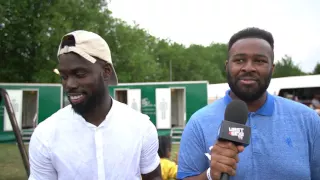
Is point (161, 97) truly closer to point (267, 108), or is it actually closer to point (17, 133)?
point (17, 133)

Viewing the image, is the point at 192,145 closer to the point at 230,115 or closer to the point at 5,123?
the point at 230,115

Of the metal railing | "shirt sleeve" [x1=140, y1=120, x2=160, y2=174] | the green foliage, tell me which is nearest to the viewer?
"shirt sleeve" [x1=140, y1=120, x2=160, y2=174]

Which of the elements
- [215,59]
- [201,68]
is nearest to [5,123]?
[201,68]

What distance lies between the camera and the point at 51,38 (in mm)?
19578

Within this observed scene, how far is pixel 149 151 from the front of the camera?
224cm

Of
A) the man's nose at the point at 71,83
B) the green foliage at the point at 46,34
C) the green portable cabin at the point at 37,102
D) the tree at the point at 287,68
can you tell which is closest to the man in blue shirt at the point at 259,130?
the man's nose at the point at 71,83

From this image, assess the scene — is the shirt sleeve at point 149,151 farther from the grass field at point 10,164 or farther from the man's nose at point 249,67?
the grass field at point 10,164

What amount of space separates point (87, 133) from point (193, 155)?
63cm

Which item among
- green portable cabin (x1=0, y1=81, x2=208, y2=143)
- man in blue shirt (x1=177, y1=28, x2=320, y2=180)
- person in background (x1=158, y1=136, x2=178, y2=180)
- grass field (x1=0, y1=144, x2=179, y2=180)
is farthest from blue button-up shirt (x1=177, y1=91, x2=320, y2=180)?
green portable cabin (x1=0, y1=81, x2=208, y2=143)

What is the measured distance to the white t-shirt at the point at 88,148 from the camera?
2.03 meters

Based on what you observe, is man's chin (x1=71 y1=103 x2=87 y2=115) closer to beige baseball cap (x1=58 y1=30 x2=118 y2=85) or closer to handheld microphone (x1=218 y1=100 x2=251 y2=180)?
beige baseball cap (x1=58 y1=30 x2=118 y2=85)

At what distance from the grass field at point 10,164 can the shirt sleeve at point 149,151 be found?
23.6ft

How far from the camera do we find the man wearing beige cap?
204 centimetres

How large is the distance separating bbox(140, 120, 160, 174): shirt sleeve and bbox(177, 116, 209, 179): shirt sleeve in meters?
0.32
